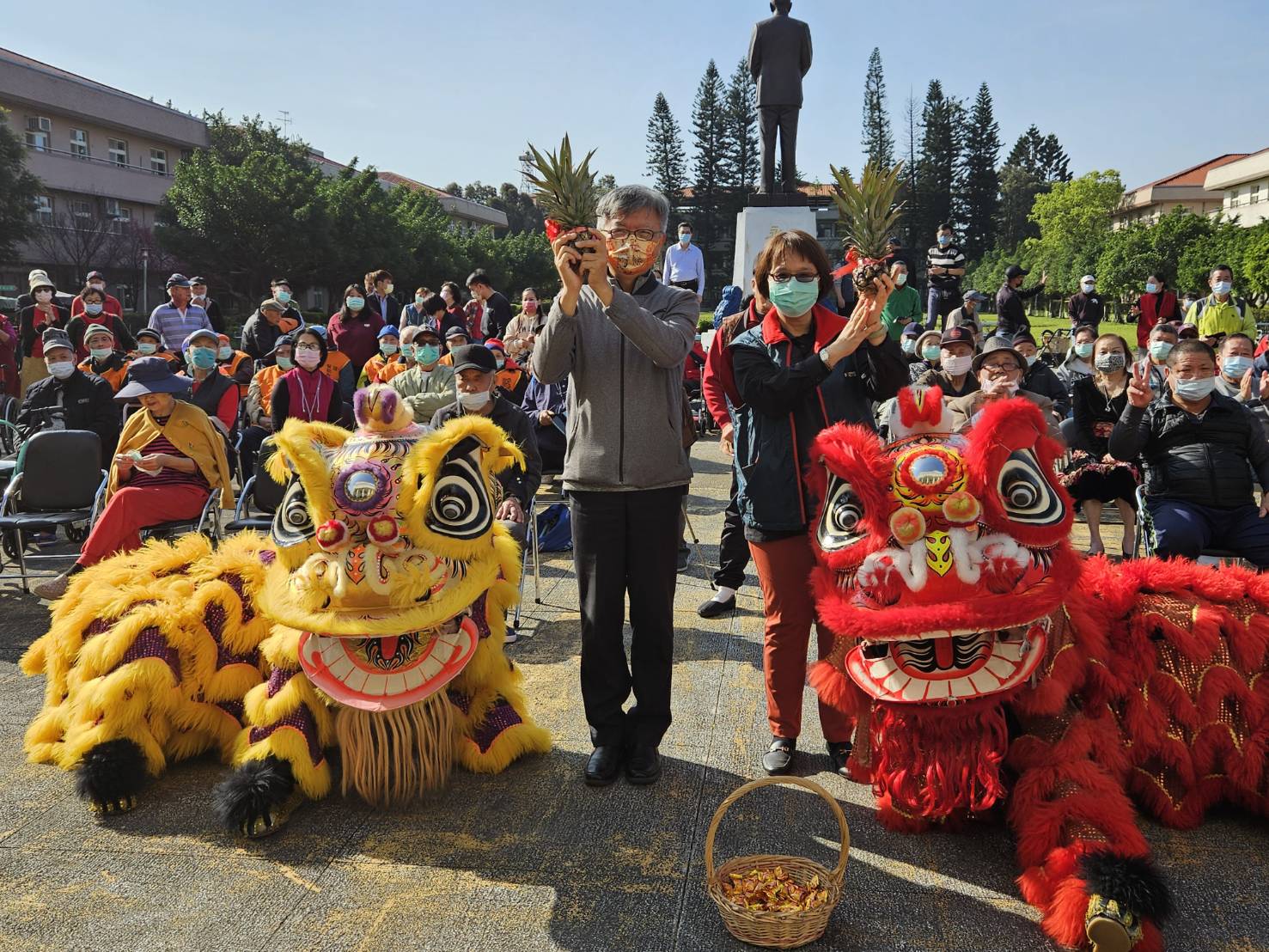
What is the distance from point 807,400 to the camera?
3467 millimetres

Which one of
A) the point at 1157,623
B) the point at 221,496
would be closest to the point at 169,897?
the point at 1157,623

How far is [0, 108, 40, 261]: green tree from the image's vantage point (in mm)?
30062

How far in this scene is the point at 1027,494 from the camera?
2875 mm

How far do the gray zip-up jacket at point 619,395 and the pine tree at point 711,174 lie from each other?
203ft

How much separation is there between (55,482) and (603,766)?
4933mm

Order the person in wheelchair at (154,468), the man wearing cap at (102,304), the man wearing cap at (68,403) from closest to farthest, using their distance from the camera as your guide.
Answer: the person in wheelchair at (154,468) < the man wearing cap at (68,403) < the man wearing cap at (102,304)

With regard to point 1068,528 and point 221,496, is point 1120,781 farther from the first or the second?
point 221,496

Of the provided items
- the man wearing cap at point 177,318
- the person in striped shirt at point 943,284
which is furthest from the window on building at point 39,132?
the person in striped shirt at point 943,284

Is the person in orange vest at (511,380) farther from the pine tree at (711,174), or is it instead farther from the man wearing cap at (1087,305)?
the pine tree at (711,174)

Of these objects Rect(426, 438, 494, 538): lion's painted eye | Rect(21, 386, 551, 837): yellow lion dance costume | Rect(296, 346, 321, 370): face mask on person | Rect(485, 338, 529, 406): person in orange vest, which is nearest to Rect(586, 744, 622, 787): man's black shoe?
Rect(21, 386, 551, 837): yellow lion dance costume

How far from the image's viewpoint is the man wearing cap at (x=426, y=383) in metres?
7.15

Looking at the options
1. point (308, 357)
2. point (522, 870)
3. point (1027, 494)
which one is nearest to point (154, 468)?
point (308, 357)

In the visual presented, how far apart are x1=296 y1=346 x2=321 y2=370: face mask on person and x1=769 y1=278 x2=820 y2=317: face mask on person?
491 cm

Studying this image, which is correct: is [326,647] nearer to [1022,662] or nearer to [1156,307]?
[1022,662]
